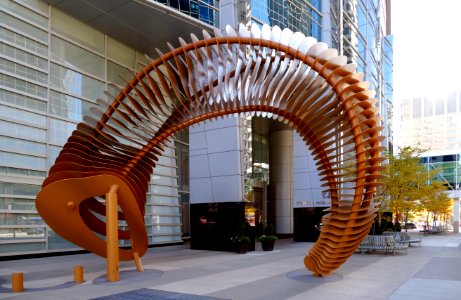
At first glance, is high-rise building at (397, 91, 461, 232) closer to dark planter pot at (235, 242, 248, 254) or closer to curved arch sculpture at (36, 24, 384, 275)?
dark planter pot at (235, 242, 248, 254)

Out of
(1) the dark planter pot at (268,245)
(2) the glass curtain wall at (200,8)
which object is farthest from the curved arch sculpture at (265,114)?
(2) the glass curtain wall at (200,8)

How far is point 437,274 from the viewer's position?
12.5m

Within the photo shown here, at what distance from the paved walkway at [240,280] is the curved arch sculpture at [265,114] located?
102 centimetres

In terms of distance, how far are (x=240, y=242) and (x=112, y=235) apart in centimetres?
872

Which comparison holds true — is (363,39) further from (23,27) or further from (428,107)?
(428,107)

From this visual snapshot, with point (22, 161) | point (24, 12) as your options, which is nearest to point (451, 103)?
point (24, 12)

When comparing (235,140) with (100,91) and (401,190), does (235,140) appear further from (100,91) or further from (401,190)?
(401,190)

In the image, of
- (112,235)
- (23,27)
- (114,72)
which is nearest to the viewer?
(112,235)

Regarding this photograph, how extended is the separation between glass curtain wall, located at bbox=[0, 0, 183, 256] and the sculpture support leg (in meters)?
6.88

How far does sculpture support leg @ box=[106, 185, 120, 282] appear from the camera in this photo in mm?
11144

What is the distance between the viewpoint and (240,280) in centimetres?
1143

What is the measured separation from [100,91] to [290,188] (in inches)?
687

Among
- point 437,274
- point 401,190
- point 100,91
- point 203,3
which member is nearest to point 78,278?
point 437,274

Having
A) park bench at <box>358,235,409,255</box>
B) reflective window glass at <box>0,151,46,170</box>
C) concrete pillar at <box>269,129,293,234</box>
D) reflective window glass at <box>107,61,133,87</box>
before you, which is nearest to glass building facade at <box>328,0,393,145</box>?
concrete pillar at <box>269,129,293,234</box>
